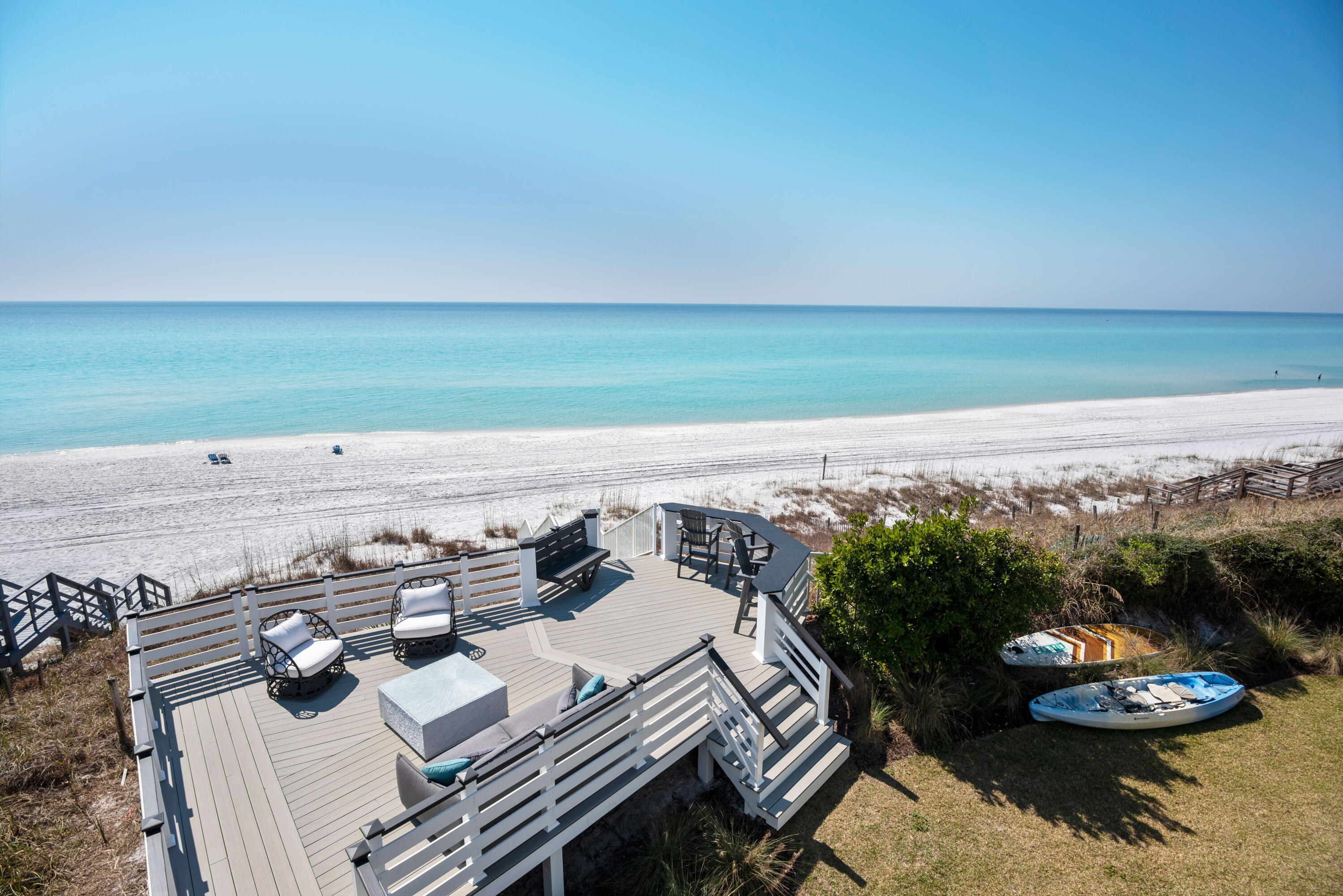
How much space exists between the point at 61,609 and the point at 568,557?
1086 centimetres

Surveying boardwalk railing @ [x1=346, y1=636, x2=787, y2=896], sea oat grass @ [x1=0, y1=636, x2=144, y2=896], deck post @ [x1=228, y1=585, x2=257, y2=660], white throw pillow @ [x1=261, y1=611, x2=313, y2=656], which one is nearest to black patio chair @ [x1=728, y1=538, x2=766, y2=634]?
boardwalk railing @ [x1=346, y1=636, x2=787, y2=896]

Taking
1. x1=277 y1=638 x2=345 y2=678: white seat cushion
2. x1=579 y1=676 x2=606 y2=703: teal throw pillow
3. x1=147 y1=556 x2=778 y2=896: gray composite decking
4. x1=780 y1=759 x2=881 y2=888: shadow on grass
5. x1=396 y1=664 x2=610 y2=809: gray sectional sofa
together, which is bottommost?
x1=780 y1=759 x2=881 y2=888: shadow on grass

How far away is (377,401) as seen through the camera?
45.9 m

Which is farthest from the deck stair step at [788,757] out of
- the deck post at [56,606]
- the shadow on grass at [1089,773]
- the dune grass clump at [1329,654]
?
the deck post at [56,606]

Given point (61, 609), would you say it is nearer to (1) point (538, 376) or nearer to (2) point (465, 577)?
(2) point (465, 577)

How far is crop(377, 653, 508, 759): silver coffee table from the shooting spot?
5973 millimetres

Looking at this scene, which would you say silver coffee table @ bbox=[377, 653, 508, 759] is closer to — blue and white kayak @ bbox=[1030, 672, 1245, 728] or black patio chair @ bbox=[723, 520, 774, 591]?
black patio chair @ bbox=[723, 520, 774, 591]

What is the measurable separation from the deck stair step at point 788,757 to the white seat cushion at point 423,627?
12.8 feet

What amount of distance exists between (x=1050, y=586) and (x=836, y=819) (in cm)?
418

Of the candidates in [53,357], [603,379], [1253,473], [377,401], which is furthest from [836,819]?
[53,357]

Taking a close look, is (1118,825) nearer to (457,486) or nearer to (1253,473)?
(1253,473)

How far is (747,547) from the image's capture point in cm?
1010

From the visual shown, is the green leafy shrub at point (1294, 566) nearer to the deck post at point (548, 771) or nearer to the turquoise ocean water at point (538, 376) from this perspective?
the deck post at point (548, 771)

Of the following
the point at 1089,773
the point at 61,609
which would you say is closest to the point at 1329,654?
the point at 1089,773
